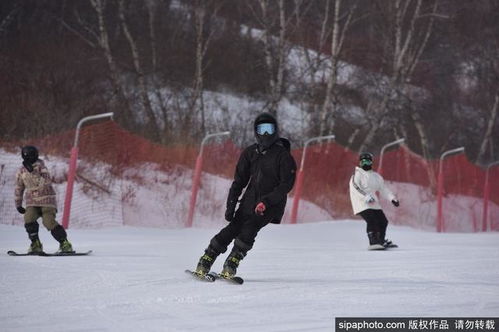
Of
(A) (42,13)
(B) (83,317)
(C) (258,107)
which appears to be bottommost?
(B) (83,317)

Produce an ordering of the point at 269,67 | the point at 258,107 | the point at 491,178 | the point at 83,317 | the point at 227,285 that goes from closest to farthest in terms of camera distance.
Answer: the point at 83,317, the point at 227,285, the point at 269,67, the point at 491,178, the point at 258,107

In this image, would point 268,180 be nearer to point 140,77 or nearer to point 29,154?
point 29,154

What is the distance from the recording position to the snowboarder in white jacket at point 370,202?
13.4 meters

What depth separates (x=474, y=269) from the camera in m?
9.85

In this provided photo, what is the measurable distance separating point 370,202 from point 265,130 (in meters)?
5.64

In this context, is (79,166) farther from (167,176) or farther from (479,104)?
(479,104)

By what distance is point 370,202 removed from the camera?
13.5 m

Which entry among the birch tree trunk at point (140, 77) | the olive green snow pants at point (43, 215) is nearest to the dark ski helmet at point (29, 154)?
the olive green snow pants at point (43, 215)

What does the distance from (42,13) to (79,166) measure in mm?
11593

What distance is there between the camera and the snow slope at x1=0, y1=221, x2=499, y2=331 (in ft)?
20.3

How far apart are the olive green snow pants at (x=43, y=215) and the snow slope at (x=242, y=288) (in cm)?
65

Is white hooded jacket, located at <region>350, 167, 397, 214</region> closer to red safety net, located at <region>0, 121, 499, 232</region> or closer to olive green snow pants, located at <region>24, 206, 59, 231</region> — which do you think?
olive green snow pants, located at <region>24, 206, 59, 231</region>

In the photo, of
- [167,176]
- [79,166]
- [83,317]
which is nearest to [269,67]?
[167,176]

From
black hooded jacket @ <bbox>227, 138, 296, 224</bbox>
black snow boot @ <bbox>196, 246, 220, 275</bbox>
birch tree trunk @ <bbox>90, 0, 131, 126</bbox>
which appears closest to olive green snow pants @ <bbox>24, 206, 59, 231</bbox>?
black snow boot @ <bbox>196, 246, 220, 275</bbox>
